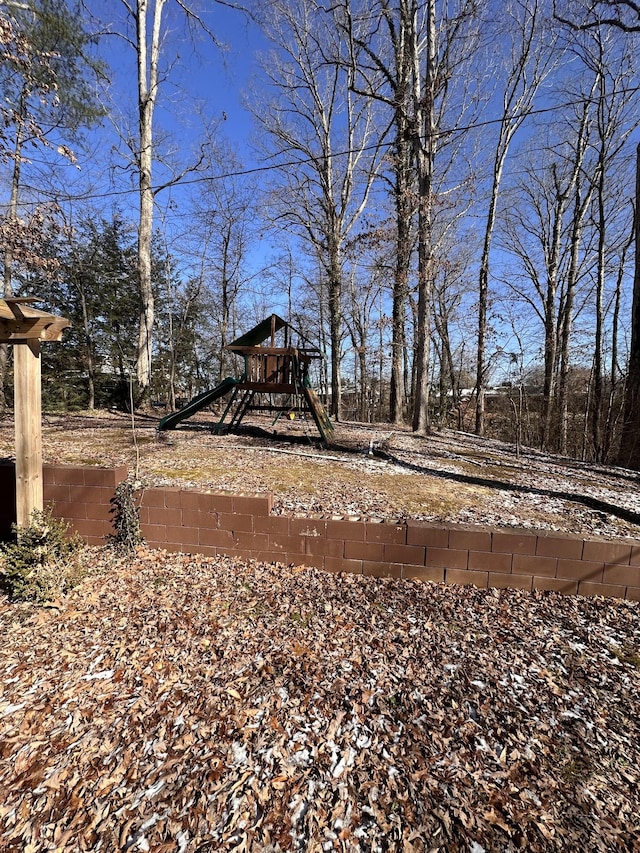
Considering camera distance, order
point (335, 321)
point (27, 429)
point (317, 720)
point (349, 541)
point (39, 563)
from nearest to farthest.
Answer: point (317, 720), point (39, 563), point (27, 429), point (349, 541), point (335, 321)

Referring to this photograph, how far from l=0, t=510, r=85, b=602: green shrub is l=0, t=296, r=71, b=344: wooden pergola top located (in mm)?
1104

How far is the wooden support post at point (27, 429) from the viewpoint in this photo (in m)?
2.28

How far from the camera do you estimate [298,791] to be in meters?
1.20

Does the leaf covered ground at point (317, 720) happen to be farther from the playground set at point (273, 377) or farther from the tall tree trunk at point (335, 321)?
the tall tree trunk at point (335, 321)

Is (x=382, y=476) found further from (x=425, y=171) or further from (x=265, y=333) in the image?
(x=425, y=171)

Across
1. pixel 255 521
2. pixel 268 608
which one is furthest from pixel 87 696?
pixel 255 521

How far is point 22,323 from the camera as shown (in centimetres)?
223

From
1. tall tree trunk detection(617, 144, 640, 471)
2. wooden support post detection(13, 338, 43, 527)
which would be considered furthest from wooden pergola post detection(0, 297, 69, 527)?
tall tree trunk detection(617, 144, 640, 471)

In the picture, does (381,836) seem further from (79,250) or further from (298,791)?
(79,250)

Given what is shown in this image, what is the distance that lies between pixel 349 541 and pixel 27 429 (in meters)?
2.22

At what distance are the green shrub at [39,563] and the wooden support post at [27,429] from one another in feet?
0.41

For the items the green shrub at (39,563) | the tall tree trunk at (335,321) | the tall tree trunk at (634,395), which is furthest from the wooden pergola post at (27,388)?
the tall tree trunk at (335,321)

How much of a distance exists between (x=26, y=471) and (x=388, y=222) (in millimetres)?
8807

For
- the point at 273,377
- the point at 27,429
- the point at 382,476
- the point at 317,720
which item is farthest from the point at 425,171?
the point at 317,720
